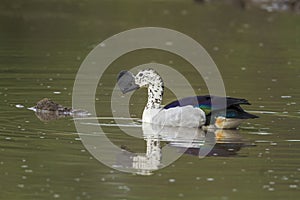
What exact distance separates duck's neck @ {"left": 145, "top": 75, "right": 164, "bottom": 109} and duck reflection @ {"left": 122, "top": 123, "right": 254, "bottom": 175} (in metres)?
0.33

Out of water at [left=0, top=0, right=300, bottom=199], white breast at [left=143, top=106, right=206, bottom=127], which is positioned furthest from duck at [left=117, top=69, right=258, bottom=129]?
water at [left=0, top=0, right=300, bottom=199]

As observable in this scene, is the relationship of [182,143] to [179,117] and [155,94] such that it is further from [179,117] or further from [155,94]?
[155,94]

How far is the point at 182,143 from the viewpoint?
1146 cm

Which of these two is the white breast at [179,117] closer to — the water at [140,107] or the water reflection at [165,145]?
the water reflection at [165,145]

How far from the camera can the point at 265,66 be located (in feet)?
63.5

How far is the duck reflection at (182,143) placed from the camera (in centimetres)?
1056

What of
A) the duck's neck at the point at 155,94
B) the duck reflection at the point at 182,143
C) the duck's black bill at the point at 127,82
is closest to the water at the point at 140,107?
the duck reflection at the point at 182,143

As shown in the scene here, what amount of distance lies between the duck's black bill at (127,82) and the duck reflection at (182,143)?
2.40 feet

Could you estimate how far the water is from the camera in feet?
30.8

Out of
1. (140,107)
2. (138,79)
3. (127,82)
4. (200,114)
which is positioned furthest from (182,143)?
(140,107)

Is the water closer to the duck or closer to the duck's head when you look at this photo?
the duck

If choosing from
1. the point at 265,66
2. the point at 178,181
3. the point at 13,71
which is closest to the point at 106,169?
the point at 178,181

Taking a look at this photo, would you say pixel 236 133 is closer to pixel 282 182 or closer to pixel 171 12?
pixel 282 182

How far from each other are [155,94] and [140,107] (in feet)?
4.05
